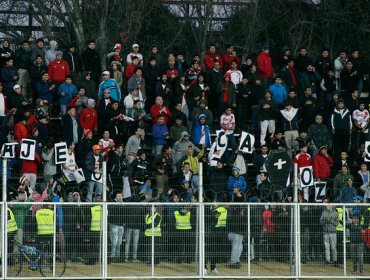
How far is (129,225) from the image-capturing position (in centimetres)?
3397

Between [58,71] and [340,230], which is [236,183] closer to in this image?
[340,230]

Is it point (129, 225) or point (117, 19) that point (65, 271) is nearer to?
point (129, 225)

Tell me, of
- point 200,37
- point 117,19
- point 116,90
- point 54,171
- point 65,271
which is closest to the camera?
point 65,271

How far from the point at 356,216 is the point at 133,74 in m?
10.2

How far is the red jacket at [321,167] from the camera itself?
1544 inches

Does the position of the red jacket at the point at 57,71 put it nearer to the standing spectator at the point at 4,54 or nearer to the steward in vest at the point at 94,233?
the standing spectator at the point at 4,54

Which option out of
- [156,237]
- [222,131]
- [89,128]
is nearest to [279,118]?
[222,131]

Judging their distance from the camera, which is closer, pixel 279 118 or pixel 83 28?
pixel 279 118

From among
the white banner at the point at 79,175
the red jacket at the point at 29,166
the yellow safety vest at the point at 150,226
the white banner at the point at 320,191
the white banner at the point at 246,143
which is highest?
the white banner at the point at 246,143

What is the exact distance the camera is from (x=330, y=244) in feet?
114

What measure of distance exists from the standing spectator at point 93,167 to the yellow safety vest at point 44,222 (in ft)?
5.76

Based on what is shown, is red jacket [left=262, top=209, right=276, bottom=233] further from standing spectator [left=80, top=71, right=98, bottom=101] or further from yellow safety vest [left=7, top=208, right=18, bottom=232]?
standing spectator [left=80, top=71, right=98, bottom=101]

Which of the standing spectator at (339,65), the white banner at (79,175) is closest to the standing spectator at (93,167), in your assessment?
the white banner at (79,175)

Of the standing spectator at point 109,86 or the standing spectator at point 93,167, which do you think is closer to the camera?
the standing spectator at point 93,167
